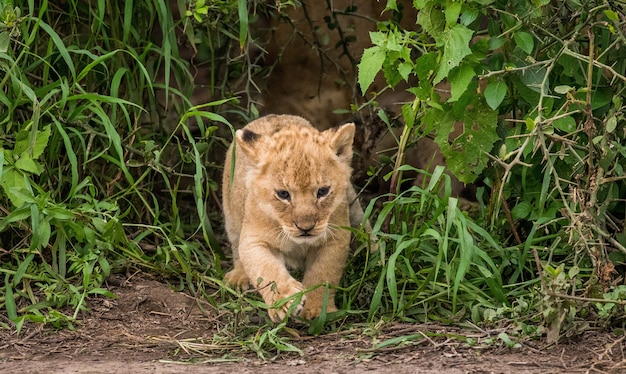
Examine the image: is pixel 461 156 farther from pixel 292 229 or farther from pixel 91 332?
pixel 91 332

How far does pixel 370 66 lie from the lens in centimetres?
473

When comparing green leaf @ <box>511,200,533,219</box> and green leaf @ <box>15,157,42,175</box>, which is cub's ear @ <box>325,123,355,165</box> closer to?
green leaf @ <box>511,200,533,219</box>

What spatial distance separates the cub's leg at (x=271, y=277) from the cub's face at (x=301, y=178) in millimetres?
152

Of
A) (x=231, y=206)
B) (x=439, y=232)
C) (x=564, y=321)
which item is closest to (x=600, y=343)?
(x=564, y=321)

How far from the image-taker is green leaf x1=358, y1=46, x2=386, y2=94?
466 centimetres

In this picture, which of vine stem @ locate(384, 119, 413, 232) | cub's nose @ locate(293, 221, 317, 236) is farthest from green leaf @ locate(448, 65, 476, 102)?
cub's nose @ locate(293, 221, 317, 236)

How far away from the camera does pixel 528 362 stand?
4.16 m

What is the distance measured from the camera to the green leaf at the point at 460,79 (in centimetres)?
475

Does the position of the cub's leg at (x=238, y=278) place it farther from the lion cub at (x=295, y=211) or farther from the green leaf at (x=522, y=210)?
the green leaf at (x=522, y=210)

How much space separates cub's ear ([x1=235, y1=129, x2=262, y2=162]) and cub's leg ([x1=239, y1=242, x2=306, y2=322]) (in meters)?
0.49

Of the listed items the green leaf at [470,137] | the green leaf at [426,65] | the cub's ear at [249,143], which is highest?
the green leaf at [426,65]

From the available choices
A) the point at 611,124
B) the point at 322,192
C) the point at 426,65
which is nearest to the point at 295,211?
the point at 322,192

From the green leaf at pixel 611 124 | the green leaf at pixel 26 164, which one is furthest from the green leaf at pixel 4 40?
the green leaf at pixel 611 124

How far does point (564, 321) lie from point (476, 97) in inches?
53.0
